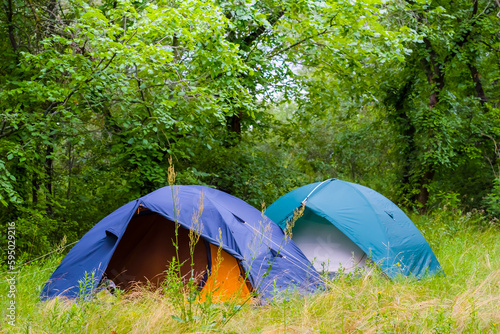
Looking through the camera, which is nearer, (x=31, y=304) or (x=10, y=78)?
(x=31, y=304)

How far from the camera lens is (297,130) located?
9.88 meters

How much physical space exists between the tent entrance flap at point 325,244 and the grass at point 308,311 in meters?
0.75

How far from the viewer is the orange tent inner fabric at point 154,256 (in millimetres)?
4516

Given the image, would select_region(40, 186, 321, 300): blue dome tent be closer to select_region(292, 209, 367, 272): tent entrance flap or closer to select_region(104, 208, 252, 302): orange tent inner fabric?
select_region(104, 208, 252, 302): orange tent inner fabric

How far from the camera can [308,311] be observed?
353cm

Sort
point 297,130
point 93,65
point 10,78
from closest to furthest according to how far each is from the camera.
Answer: point 93,65, point 10,78, point 297,130

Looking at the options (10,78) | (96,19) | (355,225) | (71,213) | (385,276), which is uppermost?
(96,19)

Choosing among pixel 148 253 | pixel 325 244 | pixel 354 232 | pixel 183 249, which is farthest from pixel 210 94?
pixel 354 232

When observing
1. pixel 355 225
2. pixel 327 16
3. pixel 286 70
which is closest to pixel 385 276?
pixel 355 225

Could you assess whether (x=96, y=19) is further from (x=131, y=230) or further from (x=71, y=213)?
(x=71, y=213)

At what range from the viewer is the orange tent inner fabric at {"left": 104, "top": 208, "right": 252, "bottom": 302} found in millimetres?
4516

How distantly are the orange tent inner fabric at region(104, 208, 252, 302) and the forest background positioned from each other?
3.65 feet

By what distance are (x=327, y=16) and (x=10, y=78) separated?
4569mm

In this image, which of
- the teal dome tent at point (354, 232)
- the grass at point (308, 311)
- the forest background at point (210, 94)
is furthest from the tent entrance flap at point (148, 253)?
the teal dome tent at point (354, 232)
